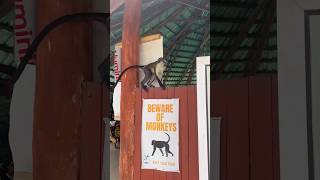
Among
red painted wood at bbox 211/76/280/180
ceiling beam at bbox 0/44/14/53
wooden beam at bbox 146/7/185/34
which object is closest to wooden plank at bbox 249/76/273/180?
red painted wood at bbox 211/76/280/180

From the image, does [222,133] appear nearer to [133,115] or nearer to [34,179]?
[34,179]

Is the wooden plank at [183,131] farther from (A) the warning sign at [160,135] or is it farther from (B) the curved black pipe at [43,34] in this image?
(B) the curved black pipe at [43,34]

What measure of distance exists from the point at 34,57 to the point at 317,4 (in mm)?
647

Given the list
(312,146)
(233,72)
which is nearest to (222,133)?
(233,72)

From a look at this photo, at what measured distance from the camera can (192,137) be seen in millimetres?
1655

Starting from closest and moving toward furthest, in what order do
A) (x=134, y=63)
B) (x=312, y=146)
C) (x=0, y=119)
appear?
1. (x=0, y=119)
2. (x=312, y=146)
3. (x=134, y=63)

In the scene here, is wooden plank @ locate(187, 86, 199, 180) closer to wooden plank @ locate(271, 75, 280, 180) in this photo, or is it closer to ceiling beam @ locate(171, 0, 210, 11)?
ceiling beam @ locate(171, 0, 210, 11)

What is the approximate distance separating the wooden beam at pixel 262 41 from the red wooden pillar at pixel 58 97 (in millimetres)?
466

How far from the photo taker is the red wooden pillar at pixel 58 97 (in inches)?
32.3

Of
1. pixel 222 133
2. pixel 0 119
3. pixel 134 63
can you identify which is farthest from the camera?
pixel 134 63

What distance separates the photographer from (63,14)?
2.79 ft

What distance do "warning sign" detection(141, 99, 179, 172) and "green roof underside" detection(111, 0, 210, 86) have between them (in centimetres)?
12

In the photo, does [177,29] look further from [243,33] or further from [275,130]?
[275,130]

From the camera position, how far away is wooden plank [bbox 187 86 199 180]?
5.26 ft
